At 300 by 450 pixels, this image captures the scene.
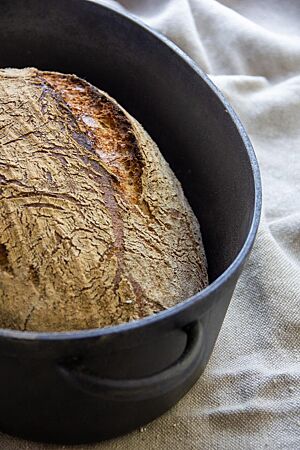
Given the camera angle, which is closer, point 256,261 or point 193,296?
point 193,296

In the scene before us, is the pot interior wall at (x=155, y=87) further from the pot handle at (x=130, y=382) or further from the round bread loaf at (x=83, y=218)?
the pot handle at (x=130, y=382)

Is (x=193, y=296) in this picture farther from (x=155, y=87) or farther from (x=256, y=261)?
(x=155, y=87)

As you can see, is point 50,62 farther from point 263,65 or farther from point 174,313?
point 174,313

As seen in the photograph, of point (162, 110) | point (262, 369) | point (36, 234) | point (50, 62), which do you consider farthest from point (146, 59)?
point (262, 369)

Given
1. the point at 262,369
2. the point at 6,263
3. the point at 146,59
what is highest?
the point at 146,59

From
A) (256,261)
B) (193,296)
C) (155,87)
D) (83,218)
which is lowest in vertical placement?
(256,261)

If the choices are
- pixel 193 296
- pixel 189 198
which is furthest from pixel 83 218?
pixel 189 198
